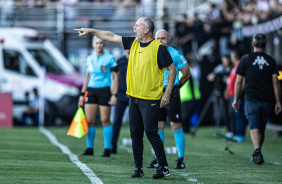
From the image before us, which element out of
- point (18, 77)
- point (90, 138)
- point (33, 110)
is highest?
point (18, 77)

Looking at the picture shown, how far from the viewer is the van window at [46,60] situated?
70.7ft

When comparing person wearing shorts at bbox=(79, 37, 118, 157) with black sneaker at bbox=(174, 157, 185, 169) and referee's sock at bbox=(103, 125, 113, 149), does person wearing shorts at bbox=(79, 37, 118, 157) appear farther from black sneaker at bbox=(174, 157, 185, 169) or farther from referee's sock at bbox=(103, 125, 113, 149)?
black sneaker at bbox=(174, 157, 185, 169)

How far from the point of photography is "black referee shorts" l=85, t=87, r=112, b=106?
11227 millimetres

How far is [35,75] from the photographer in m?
21.1

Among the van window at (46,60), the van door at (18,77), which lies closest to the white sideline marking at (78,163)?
the van door at (18,77)

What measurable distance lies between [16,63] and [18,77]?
515 millimetres

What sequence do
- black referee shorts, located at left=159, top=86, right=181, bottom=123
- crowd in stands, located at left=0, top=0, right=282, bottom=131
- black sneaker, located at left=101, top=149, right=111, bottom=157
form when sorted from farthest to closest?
crowd in stands, located at left=0, top=0, right=282, bottom=131
black sneaker, located at left=101, top=149, right=111, bottom=157
black referee shorts, located at left=159, top=86, right=181, bottom=123

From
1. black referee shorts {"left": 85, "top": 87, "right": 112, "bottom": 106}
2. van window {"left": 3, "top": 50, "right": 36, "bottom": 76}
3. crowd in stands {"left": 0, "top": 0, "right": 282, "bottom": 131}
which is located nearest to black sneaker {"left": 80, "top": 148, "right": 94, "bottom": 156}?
black referee shorts {"left": 85, "top": 87, "right": 112, "bottom": 106}

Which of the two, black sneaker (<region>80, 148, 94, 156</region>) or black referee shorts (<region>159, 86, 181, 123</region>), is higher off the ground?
black referee shorts (<region>159, 86, 181, 123</region>)

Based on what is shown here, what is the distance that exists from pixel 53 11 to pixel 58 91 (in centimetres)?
516

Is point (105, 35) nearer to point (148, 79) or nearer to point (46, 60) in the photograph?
point (148, 79)

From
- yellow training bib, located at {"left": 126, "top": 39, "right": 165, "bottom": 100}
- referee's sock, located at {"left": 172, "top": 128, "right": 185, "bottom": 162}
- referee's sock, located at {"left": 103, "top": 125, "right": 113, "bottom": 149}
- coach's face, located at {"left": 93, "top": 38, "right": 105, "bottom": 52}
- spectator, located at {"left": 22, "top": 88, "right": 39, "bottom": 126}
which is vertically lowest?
spectator, located at {"left": 22, "top": 88, "right": 39, "bottom": 126}

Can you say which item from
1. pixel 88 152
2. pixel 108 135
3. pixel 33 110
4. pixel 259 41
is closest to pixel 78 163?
pixel 88 152

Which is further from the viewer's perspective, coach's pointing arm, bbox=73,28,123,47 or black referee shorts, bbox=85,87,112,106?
black referee shorts, bbox=85,87,112,106
